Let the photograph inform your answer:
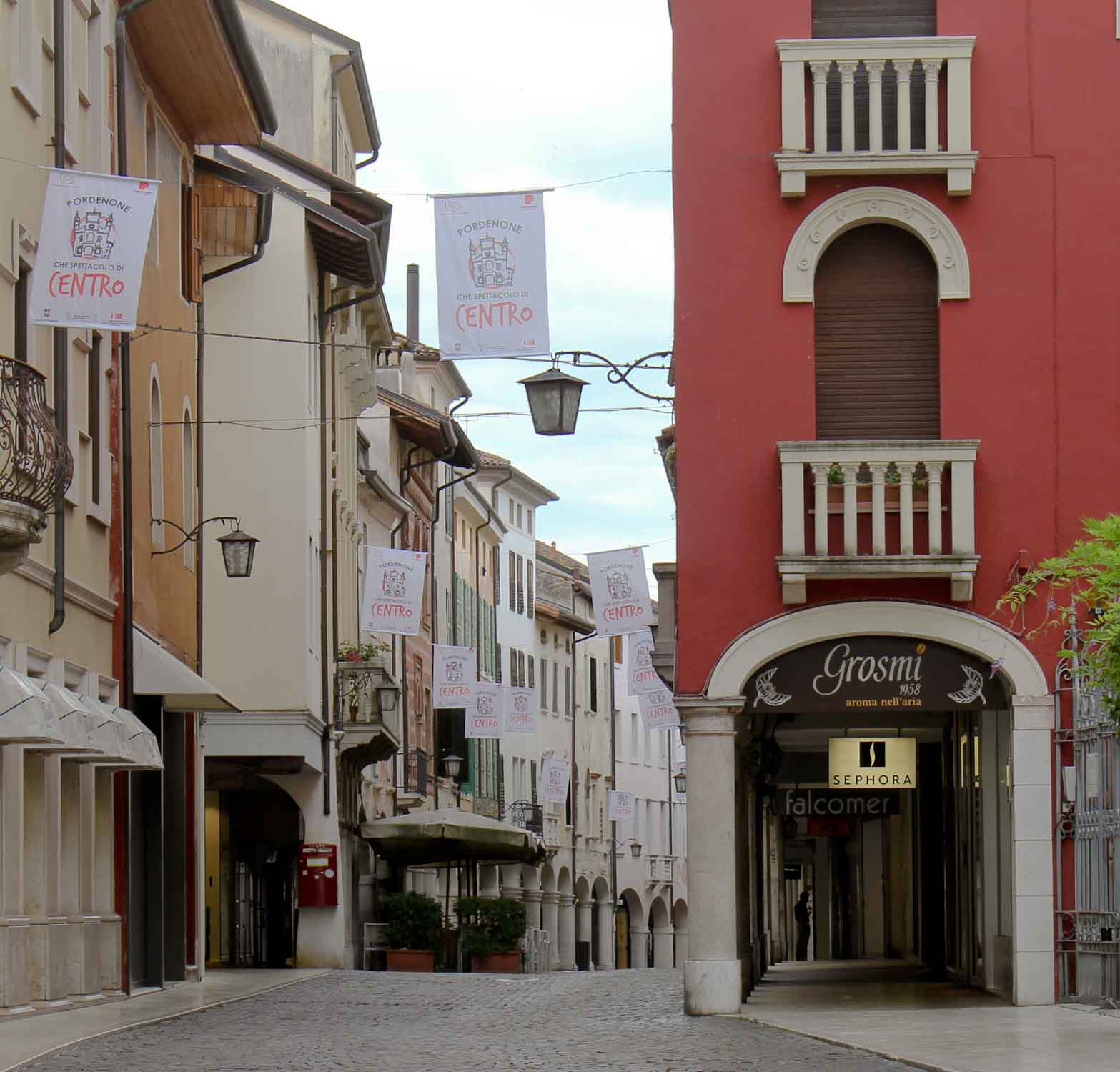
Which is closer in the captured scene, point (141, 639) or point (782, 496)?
point (782, 496)

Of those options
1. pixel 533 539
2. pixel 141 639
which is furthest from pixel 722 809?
pixel 533 539

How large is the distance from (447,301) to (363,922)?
999 inches

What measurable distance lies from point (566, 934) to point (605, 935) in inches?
273

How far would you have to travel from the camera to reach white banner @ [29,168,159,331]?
55.4 ft

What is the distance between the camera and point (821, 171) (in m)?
20.1

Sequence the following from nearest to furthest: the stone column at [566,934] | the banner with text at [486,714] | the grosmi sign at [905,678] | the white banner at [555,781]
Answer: the grosmi sign at [905,678]
the banner with text at [486,714]
the white banner at [555,781]
the stone column at [566,934]

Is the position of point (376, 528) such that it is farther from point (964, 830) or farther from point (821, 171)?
point (821, 171)

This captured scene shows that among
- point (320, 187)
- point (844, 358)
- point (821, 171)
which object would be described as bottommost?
point (844, 358)

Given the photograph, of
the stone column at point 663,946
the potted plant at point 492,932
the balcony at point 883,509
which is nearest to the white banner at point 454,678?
the potted plant at point 492,932

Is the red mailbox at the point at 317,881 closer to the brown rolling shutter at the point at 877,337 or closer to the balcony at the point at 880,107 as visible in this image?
the brown rolling shutter at the point at 877,337

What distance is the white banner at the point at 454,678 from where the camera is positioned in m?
39.5

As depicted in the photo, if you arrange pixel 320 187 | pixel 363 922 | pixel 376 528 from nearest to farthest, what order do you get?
pixel 320 187 < pixel 363 922 < pixel 376 528

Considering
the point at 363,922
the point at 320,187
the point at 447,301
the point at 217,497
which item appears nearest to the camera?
the point at 447,301

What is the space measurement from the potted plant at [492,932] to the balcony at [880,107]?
19.5 meters
